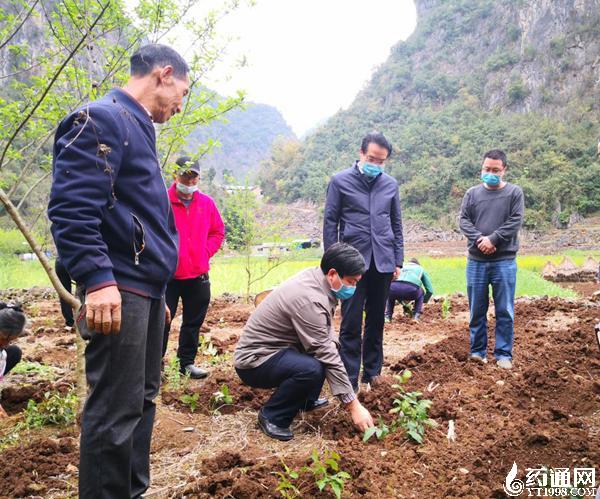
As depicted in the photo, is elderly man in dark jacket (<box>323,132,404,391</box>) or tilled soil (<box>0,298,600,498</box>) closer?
tilled soil (<box>0,298,600,498</box>)

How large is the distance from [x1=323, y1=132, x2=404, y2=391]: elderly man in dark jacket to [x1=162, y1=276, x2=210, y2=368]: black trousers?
3.76 feet

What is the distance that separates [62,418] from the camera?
3.24 metres

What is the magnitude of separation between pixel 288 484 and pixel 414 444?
954mm

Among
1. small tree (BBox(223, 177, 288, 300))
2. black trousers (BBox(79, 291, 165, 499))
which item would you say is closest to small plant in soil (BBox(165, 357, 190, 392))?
black trousers (BBox(79, 291, 165, 499))

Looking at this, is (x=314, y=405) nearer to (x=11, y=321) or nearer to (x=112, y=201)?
(x=11, y=321)

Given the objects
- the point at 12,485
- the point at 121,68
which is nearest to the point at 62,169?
the point at 12,485

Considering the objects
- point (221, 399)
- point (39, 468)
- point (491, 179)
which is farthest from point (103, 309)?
point (491, 179)

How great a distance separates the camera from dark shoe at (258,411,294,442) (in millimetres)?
3066

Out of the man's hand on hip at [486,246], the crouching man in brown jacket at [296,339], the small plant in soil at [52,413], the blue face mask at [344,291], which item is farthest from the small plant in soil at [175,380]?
the man's hand on hip at [486,246]

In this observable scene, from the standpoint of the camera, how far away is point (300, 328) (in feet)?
9.90

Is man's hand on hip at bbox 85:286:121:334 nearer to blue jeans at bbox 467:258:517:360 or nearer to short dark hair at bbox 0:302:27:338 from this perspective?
short dark hair at bbox 0:302:27:338

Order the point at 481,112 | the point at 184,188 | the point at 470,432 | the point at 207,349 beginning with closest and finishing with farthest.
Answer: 1. the point at 470,432
2. the point at 184,188
3. the point at 207,349
4. the point at 481,112

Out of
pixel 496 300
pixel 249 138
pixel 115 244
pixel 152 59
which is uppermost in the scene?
pixel 249 138

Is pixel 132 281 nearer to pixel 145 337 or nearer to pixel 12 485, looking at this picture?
pixel 145 337
